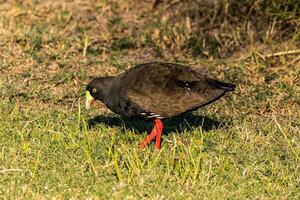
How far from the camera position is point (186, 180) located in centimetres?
589

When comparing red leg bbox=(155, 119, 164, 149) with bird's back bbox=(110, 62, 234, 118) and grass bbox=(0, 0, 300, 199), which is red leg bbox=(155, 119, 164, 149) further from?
bird's back bbox=(110, 62, 234, 118)

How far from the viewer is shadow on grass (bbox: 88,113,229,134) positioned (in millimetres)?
7430

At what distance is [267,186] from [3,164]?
6.74 ft

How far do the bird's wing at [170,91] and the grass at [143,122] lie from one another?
13.4 inches

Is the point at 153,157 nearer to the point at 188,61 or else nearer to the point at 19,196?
the point at 19,196

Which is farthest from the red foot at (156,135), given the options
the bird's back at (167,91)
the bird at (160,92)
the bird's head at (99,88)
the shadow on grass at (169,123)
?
the bird's head at (99,88)

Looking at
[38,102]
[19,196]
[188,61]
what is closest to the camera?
[19,196]

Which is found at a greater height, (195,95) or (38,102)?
(195,95)

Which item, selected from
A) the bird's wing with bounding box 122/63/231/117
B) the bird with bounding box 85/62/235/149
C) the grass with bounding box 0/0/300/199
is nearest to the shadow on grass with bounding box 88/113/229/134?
the grass with bounding box 0/0/300/199

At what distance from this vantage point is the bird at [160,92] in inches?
259

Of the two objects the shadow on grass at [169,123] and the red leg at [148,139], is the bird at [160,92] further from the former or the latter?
the shadow on grass at [169,123]

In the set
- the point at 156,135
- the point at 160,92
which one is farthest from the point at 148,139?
the point at 160,92

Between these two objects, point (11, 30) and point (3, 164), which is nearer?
point (3, 164)

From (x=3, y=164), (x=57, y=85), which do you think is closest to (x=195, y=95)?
(x=3, y=164)
